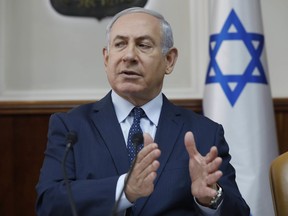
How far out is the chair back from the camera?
2041 millimetres

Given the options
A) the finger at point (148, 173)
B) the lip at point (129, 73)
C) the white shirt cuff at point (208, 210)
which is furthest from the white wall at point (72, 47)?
the finger at point (148, 173)

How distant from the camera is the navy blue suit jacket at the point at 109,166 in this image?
1.96 metres

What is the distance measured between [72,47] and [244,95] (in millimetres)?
1335

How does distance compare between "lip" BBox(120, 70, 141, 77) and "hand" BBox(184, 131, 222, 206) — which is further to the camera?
"lip" BBox(120, 70, 141, 77)

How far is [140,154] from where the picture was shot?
1.78 metres

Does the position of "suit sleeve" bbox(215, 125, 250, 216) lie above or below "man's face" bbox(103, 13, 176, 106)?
below

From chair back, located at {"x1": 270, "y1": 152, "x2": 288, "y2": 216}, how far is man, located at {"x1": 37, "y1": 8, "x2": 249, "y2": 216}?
14 centimetres

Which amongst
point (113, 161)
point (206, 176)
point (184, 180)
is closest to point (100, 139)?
point (113, 161)

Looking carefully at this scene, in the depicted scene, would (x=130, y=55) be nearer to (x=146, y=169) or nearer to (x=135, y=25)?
(x=135, y=25)

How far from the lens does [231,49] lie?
11.0 feet

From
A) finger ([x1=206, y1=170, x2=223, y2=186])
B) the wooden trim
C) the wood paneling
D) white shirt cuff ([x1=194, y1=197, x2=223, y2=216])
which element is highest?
finger ([x1=206, y1=170, x2=223, y2=186])

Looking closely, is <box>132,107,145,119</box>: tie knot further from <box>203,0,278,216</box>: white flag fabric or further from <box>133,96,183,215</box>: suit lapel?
<box>203,0,278,216</box>: white flag fabric

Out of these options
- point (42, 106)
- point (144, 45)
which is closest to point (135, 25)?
point (144, 45)

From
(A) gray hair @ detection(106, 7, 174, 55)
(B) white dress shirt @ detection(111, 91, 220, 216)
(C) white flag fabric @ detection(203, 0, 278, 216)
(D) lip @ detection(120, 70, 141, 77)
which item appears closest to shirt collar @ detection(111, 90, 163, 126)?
(B) white dress shirt @ detection(111, 91, 220, 216)
